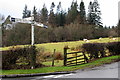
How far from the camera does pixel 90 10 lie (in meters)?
83.9

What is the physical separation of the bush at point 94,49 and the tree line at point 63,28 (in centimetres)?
2509

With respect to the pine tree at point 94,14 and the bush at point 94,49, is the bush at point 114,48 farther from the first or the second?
the pine tree at point 94,14

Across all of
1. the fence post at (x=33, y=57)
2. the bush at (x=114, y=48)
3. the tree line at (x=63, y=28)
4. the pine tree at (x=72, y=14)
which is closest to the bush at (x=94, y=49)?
the bush at (x=114, y=48)

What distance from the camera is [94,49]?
61.5ft

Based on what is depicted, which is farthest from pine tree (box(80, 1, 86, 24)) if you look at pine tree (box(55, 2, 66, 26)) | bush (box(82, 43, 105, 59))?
bush (box(82, 43, 105, 59))

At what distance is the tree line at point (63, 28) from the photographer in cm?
5059

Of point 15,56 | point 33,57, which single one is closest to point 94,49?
point 33,57

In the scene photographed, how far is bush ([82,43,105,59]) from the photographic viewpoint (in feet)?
58.8

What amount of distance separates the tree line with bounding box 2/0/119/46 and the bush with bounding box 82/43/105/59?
82.3 ft

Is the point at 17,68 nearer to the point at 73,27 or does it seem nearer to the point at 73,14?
the point at 73,27

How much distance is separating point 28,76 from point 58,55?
401 inches

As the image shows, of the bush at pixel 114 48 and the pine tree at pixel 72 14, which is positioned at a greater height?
the pine tree at pixel 72 14

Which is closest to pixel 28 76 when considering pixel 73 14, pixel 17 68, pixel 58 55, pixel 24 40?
pixel 17 68

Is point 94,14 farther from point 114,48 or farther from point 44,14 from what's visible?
point 114,48
